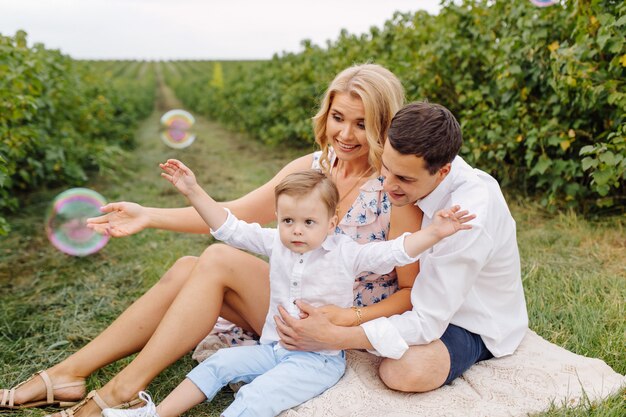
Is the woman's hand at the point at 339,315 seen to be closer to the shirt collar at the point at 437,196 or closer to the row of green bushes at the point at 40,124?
the shirt collar at the point at 437,196

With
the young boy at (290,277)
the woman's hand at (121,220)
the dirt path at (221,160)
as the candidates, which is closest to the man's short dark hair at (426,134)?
the young boy at (290,277)

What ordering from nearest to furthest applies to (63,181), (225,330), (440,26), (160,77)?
(225,330) < (440,26) < (63,181) < (160,77)

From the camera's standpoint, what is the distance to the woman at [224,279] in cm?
248

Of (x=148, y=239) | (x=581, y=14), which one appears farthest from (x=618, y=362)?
(x=148, y=239)

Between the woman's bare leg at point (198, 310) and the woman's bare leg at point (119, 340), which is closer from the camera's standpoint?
the woman's bare leg at point (198, 310)

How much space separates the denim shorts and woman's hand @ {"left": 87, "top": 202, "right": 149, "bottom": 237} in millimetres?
1455

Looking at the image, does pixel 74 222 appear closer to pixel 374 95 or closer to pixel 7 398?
pixel 7 398

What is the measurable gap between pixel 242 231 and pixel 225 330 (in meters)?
0.77

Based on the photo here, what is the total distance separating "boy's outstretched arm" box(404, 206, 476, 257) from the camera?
82.1 inches


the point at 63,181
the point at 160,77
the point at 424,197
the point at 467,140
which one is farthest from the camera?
the point at 160,77

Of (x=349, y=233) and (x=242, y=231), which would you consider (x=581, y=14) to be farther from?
(x=242, y=231)

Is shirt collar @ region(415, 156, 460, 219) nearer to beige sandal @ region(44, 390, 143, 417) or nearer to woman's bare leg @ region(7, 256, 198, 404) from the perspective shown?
woman's bare leg @ region(7, 256, 198, 404)

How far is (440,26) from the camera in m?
6.21

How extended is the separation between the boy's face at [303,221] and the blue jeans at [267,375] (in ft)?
1.56
